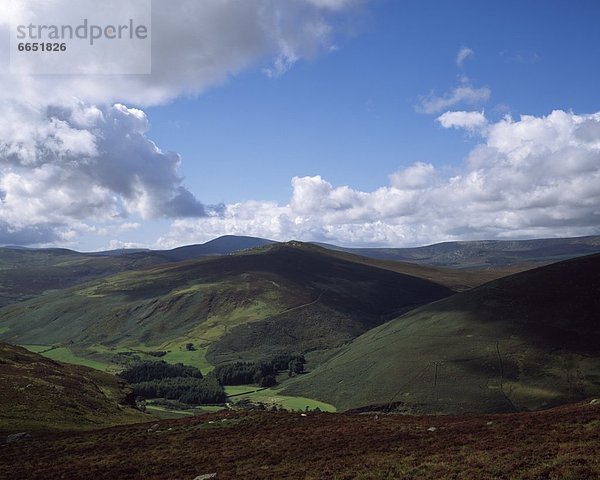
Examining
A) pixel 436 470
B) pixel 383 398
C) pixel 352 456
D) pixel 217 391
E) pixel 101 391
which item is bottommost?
pixel 217 391

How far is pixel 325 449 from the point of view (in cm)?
4000

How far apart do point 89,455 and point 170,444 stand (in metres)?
7.31

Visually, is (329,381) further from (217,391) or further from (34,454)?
(34,454)

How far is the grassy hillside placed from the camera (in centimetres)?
11912

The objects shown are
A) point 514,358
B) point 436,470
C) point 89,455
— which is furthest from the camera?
point 514,358

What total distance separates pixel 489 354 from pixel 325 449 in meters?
114

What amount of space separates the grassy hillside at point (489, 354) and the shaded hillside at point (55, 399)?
65.6 m

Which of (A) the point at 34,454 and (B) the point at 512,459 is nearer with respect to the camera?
(B) the point at 512,459

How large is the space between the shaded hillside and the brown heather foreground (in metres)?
10.7

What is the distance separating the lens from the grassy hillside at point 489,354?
119125 mm

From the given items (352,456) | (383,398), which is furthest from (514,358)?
(352,456)

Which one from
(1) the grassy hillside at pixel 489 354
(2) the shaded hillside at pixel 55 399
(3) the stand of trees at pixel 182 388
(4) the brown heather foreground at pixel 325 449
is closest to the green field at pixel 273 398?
(1) the grassy hillside at pixel 489 354

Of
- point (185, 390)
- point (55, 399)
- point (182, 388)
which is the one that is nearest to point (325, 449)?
point (55, 399)

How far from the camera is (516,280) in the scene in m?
188
